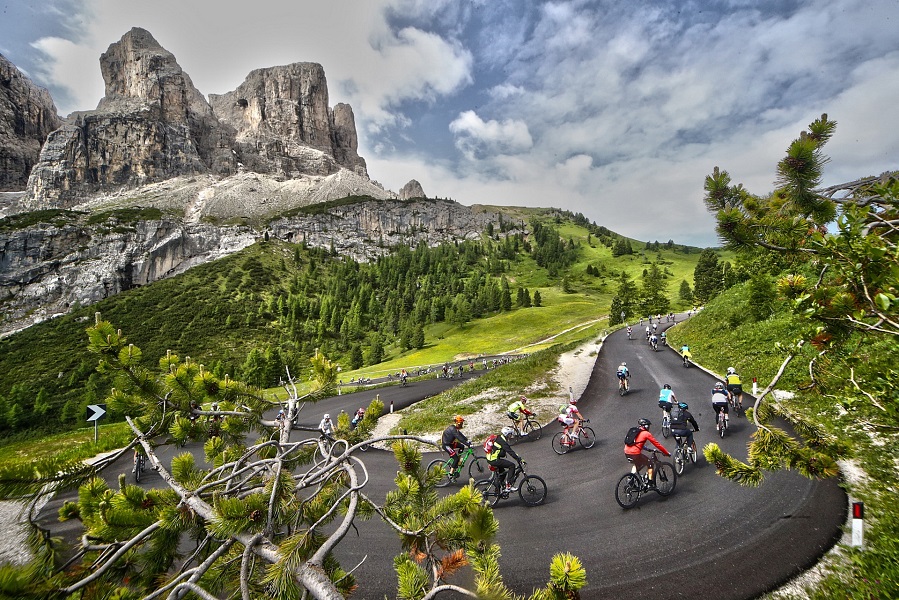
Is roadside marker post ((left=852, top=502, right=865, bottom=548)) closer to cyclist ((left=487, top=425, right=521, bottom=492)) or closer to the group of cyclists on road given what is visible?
the group of cyclists on road

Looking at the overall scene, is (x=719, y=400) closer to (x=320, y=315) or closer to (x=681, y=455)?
(x=681, y=455)

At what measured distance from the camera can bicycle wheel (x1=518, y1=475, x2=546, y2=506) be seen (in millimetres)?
10453

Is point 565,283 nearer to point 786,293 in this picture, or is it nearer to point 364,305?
point 364,305

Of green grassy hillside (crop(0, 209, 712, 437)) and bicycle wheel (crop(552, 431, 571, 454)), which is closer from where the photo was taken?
bicycle wheel (crop(552, 431, 571, 454))

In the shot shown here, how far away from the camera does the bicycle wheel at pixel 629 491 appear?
386 inches

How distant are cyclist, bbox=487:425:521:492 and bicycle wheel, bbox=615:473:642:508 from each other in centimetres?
272

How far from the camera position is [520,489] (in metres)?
10.4

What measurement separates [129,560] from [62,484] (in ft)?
2.53

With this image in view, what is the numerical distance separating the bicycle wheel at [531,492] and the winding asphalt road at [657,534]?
0.71ft

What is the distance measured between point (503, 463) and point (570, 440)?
5.28 metres

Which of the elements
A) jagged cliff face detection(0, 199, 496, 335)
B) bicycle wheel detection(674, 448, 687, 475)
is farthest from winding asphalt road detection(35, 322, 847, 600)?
jagged cliff face detection(0, 199, 496, 335)

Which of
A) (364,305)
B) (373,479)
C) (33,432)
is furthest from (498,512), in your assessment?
(364,305)

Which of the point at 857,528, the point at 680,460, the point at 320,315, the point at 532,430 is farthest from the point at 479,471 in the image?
the point at 320,315

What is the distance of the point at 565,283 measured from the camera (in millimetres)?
130625
